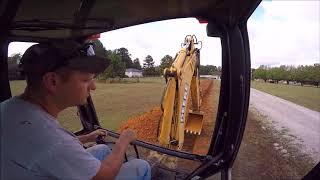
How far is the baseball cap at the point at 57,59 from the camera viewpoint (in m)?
1.59

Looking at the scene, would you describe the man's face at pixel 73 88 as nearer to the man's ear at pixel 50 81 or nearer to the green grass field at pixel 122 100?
the man's ear at pixel 50 81

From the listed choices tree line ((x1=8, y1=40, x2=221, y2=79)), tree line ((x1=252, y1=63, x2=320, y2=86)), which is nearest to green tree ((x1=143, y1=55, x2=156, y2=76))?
tree line ((x1=8, y1=40, x2=221, y2=79))

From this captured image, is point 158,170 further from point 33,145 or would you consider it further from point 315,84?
point 33,145

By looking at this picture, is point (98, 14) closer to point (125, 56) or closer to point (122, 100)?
point (125, 56)

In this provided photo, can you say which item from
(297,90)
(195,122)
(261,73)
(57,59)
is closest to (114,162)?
(57,59)

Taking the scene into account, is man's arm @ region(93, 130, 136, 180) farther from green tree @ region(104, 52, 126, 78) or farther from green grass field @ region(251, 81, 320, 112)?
green grass field @ region(251, 81, 320, 112)

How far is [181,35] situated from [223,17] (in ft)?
0.98

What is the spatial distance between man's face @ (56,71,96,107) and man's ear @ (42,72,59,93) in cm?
2

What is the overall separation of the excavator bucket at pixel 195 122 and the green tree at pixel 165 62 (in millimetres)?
667

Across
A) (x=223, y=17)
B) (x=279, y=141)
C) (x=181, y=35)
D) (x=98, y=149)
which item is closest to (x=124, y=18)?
(x=181, y=35)

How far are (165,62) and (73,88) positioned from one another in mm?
1566

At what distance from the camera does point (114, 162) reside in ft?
5.60

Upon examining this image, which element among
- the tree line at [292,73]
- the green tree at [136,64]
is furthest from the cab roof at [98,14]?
the tree line at [292,73]

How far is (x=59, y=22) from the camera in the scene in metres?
2.59
